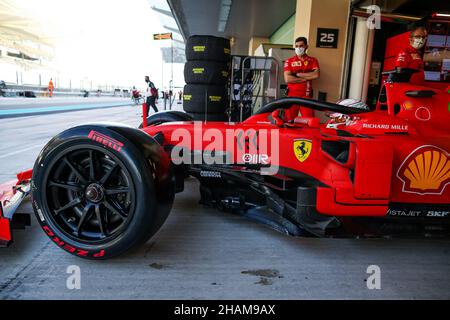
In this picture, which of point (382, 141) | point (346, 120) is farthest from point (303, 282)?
point (346, 120)

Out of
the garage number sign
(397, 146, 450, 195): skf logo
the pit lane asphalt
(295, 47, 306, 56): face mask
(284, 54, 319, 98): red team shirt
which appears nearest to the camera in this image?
the pit lane asphalt

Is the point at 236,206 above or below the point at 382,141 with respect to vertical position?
below

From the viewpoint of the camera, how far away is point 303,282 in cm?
180

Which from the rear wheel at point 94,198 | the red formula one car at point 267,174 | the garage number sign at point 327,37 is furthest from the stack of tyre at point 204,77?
the rear wheel at point 94,198

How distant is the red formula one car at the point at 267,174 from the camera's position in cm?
190

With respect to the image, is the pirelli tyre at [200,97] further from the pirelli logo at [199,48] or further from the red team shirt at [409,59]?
the red team shirt at [409,59]

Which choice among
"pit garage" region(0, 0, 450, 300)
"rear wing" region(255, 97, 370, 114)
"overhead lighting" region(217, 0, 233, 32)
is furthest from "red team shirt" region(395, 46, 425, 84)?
"overhead lighting" region(217, 0, 233, 32)

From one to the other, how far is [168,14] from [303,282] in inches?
643

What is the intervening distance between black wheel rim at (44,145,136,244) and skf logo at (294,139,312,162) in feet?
3.43

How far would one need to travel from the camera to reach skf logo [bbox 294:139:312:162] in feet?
7.05

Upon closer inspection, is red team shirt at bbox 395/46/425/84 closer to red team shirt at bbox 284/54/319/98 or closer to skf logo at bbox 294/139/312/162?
red team shirt at bbox 284/54/319/98

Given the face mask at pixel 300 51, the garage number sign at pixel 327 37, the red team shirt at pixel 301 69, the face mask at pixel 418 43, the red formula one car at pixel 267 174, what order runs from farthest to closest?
the garage number sign at pixel 327 37 < the red team shirt at pixel 301 69 < the face mask at pixel 300 51 < the face mask at pixel 418 43 < the red formula one car at pixel 267 174

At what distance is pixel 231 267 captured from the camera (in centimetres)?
193
